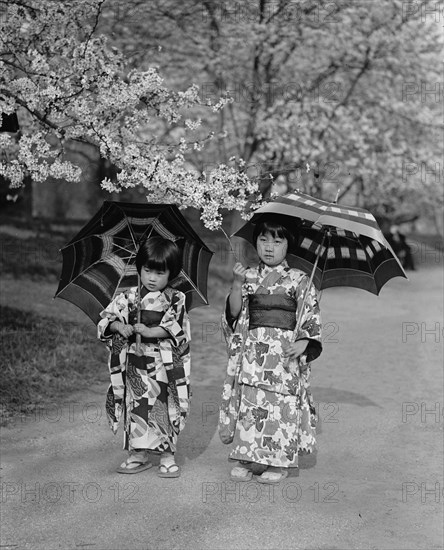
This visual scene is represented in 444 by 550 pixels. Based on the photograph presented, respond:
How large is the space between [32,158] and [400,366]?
533 centimetres

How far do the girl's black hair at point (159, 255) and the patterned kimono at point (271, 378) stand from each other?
500 mm

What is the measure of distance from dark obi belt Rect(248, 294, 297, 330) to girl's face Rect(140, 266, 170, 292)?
0.63 metres

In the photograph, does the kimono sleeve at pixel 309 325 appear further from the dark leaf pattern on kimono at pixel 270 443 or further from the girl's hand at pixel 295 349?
the dark leaf pattern on kimono at pixel 270 443

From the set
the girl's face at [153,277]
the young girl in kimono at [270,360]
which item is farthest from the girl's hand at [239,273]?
the girl's face at [153,277]

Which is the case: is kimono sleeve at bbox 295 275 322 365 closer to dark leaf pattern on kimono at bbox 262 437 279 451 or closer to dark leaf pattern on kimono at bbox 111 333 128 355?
dark leaf pattern on kimono at bbox 262 437 279 451

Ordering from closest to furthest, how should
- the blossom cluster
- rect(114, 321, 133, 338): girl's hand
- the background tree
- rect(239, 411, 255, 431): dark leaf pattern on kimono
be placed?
rect(114, 321, 133, 338): girl's hand < rect(239, 411, 255, 431): dark leaf pattern on kimono < the blossom cluster < the background tree

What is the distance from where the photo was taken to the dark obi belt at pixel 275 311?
5.49m

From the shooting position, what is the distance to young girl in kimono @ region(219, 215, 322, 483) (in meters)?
5.43

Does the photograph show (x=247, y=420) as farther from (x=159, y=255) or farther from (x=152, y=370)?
(x=159, y=255)

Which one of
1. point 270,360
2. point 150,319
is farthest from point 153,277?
point 270,360

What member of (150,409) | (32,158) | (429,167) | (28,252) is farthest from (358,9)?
(150,409)

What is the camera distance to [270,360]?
5445mm

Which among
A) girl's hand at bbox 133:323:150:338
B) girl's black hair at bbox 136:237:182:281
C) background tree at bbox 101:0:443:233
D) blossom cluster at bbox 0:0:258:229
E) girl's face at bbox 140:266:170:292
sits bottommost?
girl's hand at bbox 133:323:150:338

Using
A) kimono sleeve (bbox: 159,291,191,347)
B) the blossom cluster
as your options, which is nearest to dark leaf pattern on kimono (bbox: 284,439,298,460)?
kimono sleeve (bbox: 159,291,191,347)
